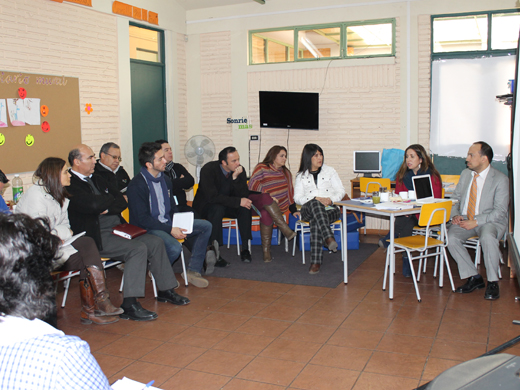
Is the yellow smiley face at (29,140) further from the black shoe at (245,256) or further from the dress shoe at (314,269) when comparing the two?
the dress shoe at (314,269)

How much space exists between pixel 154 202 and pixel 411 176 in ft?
8.92

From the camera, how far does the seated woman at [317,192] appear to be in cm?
537

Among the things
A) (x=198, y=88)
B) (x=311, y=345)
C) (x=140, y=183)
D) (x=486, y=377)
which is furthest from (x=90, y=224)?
(x=198, y=88)

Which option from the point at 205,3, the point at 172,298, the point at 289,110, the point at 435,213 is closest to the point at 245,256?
the point at 172,298

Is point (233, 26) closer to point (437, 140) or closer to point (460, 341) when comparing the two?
point (437, 140)

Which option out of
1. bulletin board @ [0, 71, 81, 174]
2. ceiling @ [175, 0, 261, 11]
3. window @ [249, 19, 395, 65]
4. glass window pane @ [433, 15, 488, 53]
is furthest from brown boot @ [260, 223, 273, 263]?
ceiling @ [175, 0, 261, 11]

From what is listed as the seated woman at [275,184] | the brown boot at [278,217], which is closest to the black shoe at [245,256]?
the seated woman at [275,184]

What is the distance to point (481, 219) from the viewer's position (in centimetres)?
453

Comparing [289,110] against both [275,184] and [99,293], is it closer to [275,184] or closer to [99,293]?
[275,184]

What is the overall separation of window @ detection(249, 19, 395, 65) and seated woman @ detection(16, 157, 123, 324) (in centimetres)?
481

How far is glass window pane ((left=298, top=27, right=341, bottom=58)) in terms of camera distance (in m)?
7.45

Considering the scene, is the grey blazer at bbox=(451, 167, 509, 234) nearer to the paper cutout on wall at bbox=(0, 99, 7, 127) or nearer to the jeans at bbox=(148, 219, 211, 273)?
the jeans at bbox=(148, 219, 211, 273)

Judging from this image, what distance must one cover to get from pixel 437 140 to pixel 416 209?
3076 mm

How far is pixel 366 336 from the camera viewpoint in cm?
351
